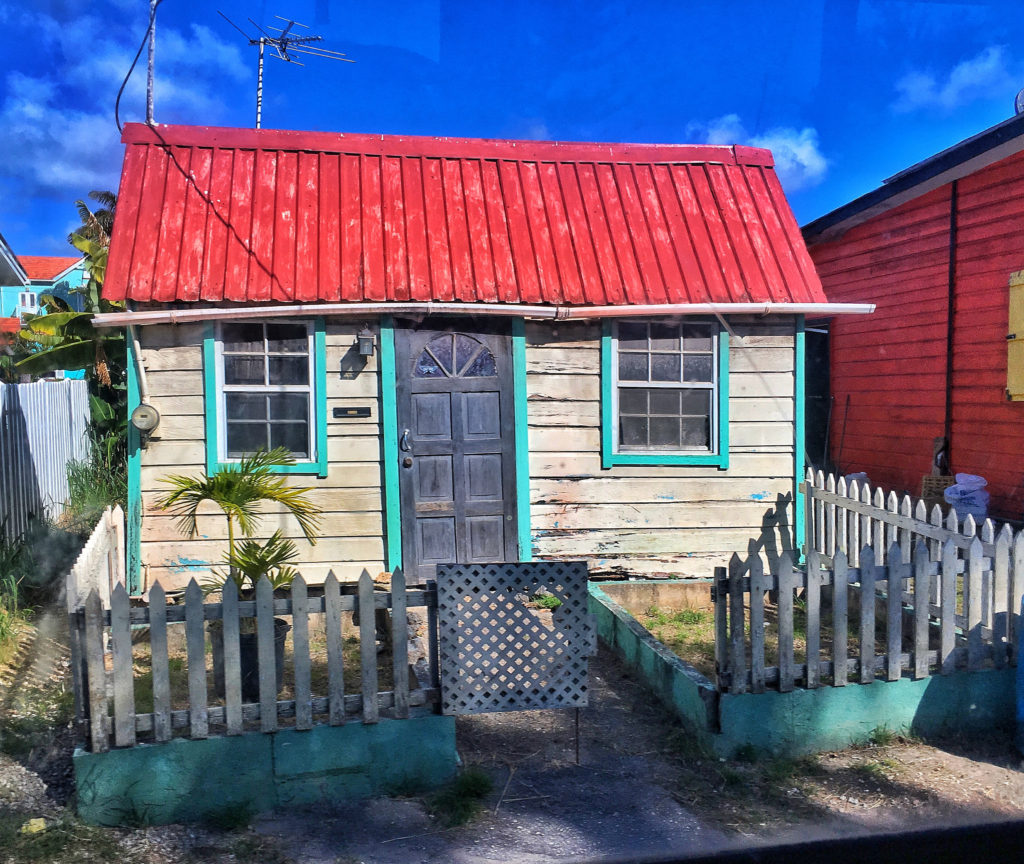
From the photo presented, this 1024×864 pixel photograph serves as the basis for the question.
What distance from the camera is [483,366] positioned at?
748 centimetres

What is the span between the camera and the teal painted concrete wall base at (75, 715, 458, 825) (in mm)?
3779

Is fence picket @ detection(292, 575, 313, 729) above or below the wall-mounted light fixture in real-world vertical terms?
below

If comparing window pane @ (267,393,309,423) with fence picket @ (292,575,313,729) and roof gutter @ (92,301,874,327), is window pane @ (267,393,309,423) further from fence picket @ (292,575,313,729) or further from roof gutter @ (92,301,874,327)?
fence picket @ (292,575,313,729)

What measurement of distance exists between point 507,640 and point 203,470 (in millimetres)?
3981

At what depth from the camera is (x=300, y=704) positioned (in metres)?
3.96

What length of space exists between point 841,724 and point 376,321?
4878mm

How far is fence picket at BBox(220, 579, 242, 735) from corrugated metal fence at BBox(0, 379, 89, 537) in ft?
16.4

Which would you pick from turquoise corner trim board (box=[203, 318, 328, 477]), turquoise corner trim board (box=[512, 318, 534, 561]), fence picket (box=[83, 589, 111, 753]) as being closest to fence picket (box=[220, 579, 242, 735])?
fence picket (box=[83, 589, 111, 753])

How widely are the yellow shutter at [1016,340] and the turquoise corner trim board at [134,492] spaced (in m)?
9.08

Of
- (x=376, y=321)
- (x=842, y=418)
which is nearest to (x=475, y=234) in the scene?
(x=376, y=321)

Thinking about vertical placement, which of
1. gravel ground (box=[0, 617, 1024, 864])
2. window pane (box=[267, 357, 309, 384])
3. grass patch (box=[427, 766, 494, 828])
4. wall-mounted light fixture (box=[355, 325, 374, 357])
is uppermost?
wall-mounted light fixture (box=[355, 325, 374, 357])

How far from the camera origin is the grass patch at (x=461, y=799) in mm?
3832

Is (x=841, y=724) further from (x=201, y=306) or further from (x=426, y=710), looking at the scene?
(x=201, y=306)

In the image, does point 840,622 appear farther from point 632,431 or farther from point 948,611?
point 632,431
